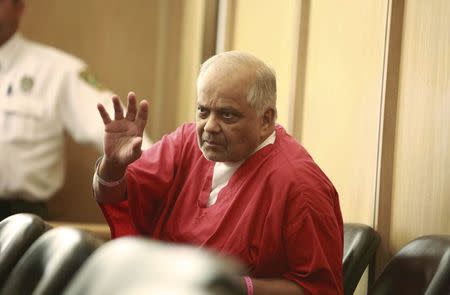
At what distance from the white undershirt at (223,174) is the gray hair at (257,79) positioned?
9cm

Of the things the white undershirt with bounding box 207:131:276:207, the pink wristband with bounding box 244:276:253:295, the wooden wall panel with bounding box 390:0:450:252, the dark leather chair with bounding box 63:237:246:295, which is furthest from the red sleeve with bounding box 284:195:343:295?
the dark leather chair with bounding box 63:237:246:295

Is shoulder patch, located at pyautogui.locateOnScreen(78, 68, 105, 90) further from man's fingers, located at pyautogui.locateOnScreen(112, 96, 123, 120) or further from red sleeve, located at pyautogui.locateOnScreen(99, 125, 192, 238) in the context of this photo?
man's fingers, located at pyautogui.locateOnScreen(112, 96, 123, 120)

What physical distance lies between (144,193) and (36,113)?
1694 mm

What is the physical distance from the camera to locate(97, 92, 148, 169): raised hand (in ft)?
7.61

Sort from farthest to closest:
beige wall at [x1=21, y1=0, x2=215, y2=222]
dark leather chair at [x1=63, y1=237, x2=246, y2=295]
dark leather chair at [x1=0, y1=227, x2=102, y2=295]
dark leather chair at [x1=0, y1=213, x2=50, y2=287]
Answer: beige wall at [x1=21, y1=0, x2=215, y2=222]
dark leather chair at [x1=0, y1=213, x2=50, y2=287]
dark leather chair at [x1=0, y1=227, x2=102, y2=295]
dark leather chair at [x1=63, y1=237, x2=246, y2=295]

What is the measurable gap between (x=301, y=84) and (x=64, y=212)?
174 cm

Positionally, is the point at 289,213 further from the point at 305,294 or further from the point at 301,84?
the point at 301,84

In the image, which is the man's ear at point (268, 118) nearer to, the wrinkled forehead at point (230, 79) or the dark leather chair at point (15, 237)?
the wrinkled forehead at point (230, 79)

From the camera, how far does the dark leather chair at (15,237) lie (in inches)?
74.3

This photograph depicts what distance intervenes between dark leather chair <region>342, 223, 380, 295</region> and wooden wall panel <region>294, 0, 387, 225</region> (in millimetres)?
223

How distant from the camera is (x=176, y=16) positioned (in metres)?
4.63

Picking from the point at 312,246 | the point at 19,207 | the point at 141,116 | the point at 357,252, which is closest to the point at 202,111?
the point at 141,116

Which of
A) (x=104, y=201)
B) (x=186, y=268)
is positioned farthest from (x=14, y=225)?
(x=186, y=268)

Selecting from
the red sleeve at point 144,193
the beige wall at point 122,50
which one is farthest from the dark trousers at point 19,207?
the red sleeve at point 144,193
